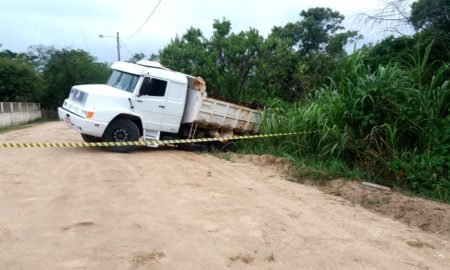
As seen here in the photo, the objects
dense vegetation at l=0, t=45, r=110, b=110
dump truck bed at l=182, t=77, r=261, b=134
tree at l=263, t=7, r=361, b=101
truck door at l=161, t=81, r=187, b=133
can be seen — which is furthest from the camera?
dense vegetation at l=0, t=45, r=110, b=110

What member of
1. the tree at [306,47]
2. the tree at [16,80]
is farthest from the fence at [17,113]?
the tree at [306,47]

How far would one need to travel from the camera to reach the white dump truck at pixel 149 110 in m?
11.6

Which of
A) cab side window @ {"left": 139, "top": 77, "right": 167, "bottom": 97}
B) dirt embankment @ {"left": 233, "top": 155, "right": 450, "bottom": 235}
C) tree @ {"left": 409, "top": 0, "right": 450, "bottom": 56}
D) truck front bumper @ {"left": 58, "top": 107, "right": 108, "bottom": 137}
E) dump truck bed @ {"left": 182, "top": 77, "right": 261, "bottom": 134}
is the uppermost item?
tree @ {"left": 409, "top": 0, "right": 450, "bottom": 56}

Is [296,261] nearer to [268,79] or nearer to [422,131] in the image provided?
[422,131]

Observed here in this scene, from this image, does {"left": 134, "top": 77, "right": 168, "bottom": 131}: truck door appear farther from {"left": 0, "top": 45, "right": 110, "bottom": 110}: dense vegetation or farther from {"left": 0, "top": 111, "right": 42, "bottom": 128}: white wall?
{"left": 0, "top": 45, "right": 110, "bottom": 110}: dense vegetation

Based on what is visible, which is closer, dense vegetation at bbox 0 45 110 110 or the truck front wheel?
the truck front wheel

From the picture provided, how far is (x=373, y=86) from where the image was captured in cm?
949

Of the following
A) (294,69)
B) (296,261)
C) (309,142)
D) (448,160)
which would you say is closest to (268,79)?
(294,69)

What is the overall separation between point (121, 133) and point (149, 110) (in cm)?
106

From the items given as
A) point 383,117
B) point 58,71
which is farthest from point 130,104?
point 58,71

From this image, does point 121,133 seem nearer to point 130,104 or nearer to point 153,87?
point 130,104

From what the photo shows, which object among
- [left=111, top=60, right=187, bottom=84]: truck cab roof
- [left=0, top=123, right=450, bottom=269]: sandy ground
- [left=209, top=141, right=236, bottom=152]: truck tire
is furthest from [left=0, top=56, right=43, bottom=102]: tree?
[left=0, top=123, right=450, bottom=269]: sandy ground

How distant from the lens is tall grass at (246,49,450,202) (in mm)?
8273

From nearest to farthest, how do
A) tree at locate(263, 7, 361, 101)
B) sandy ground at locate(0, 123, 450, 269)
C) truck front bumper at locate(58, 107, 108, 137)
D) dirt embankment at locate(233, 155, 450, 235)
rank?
sandy ground at locate(0, 123, 450, 269), dirt embankment at locate(233, 155, 450, 235), truck front bumper at locate(58, 107, 108, 137), tree at locate(263, 7, 361, 101)
